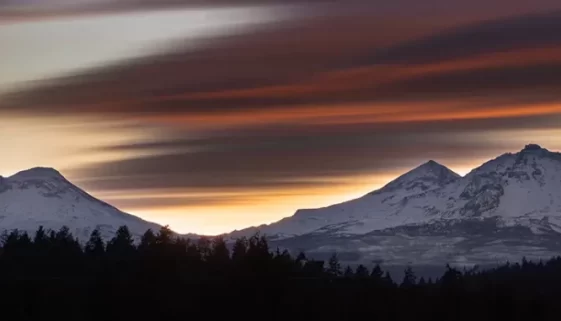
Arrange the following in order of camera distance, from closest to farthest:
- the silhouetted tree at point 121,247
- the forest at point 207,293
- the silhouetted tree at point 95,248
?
the forest at point 207,293 → the silhouetted tree at point 121,247 → the silhouetted tree at point 95,248

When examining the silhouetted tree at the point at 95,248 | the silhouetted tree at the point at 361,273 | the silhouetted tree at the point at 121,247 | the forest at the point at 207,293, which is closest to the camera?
the forest at the point at 207,293

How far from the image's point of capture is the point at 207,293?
11531cm

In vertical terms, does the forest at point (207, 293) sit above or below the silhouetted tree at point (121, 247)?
below

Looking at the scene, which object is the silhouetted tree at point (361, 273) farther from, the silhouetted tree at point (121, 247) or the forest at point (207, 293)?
the silhouetted tree at point (121, 247)

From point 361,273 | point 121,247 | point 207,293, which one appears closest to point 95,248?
point 121,247

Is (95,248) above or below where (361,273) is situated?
above

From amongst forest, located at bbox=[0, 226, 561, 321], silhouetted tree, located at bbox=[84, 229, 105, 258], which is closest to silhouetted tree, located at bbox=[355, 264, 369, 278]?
forest, located at bbox=[0, 226, 561, 321]

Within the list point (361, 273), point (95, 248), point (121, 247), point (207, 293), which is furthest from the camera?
point (361, 273)

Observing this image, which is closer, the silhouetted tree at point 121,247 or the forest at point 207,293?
the forest at point 207,293

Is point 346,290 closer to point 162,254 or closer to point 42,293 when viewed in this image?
point 162,254

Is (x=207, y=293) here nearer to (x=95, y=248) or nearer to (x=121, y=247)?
(x=121, y=247)

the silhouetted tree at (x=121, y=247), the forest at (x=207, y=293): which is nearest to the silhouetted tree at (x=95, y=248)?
the silhouetted tree at (x=121, y=247)

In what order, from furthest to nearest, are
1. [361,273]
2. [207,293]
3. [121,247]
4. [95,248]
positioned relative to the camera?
1. [361,273]
2. [95,248]
3. [121,247]
4. [207,293]

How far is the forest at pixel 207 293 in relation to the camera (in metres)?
107
